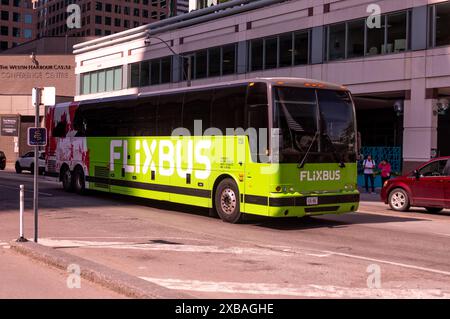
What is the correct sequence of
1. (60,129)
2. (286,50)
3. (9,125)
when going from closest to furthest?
(60,129)
(286,50)
(9,125)

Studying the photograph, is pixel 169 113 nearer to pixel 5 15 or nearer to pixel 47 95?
pixel 47 95

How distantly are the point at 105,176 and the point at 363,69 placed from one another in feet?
56.2

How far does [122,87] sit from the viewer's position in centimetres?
4766

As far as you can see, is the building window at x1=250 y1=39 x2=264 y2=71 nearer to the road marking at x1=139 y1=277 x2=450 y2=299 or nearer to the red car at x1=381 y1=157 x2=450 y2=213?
the red car at x1=381 y1=157 x2=450 y2=213

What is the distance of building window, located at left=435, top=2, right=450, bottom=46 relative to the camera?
26547 mm

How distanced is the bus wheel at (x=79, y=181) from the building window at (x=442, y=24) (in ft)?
59.0

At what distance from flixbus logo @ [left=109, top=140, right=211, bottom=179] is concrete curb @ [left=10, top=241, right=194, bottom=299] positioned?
19.2ft

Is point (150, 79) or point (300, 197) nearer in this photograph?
point (300, 197)

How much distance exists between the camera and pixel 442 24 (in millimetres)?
26750

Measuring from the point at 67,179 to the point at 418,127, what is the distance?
55.5 ft

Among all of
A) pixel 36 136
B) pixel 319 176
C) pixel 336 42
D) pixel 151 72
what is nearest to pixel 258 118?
pixel 319 176

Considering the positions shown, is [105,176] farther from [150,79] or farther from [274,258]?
[150,79]

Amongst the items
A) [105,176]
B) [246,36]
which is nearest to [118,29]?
[246,36]
